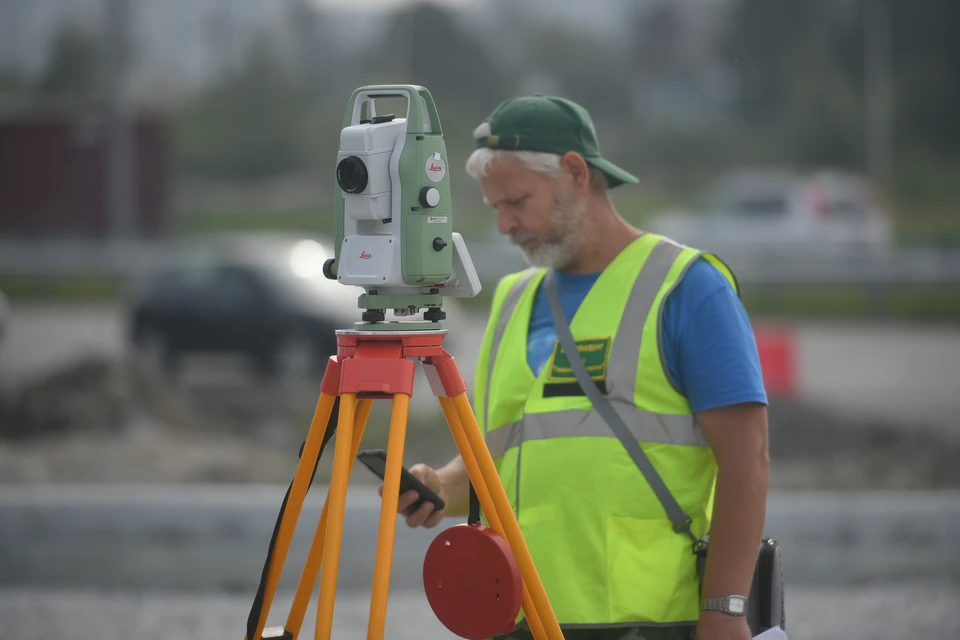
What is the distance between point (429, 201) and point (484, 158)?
56 cm

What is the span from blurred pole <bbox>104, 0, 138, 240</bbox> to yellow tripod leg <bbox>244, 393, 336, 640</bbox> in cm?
1508

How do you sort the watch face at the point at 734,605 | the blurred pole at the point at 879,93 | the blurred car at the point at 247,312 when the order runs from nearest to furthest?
the watch face at the point at 734,605, the blurred car at the point at 247,312, the blurred pole at the point at 879,93

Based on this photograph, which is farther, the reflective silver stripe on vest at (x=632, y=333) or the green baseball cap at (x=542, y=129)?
the green baseball cap at (x=542, y=129)

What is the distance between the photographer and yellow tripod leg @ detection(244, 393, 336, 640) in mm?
2561

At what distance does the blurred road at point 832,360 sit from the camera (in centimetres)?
1052

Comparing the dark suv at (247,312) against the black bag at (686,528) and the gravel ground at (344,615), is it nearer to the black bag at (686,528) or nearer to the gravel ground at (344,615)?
the gravel ground at (344,615)

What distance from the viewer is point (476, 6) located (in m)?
44.3

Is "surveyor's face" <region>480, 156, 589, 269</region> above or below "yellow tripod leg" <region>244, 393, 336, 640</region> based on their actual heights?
above

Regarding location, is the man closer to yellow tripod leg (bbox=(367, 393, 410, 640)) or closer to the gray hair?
the gray hair

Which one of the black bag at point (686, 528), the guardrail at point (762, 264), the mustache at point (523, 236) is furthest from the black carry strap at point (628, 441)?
the guardrail at point (762, 264)

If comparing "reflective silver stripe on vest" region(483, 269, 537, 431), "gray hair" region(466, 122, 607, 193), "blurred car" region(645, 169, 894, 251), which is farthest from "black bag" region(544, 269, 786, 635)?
"blurred car" region(645, 169, 894, 251)

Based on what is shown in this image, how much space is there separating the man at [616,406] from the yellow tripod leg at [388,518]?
1.21 feet

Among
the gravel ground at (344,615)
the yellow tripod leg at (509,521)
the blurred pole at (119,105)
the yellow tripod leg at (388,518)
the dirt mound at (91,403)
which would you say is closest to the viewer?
the yellow tripod leg at (388,518)

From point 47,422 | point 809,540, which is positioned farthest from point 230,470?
point 809,540
